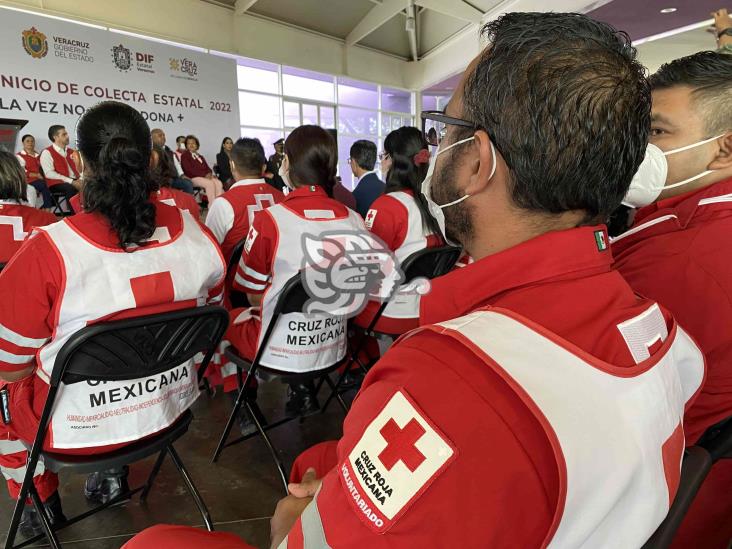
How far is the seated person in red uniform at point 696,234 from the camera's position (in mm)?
902

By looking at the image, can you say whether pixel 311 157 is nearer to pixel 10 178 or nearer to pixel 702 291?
pixel 10 178

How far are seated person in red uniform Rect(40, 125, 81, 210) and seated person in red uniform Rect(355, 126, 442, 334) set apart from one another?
585cm

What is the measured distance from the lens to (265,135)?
10320mm

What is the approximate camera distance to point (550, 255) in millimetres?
573

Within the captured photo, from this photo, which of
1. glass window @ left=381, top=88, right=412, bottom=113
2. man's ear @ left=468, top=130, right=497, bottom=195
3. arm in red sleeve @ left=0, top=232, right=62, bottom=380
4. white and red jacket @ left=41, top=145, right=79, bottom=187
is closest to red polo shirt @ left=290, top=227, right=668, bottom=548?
man's ear @ left=468, top=130, right=497, bottom=195

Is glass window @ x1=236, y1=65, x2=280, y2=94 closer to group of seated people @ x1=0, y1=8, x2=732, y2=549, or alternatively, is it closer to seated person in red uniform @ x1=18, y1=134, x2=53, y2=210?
seated person in red uniform @ x1=18, y1=134, x2=53, y2=210

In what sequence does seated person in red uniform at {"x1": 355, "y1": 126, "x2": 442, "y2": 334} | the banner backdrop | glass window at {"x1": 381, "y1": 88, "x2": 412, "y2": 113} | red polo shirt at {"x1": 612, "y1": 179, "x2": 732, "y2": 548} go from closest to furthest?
red polo shirt at {"x1": 612, "y1": 179, "x2": 732, "y2": 548} < seated person in red uniform at {"x1": 355, "y1": 126, "x2": 442, "y2": 334} < the banner backdrop < glass window at {"x1": 381, "y1": 88, "x2": 412, "y2": 113}

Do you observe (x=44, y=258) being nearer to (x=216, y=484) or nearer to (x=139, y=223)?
(x=139, y=223)

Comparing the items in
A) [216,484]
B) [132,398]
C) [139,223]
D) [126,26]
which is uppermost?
[126,26]

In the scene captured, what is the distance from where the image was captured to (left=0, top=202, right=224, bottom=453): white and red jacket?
3.77 feet

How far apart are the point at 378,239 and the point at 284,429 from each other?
105 centimetres

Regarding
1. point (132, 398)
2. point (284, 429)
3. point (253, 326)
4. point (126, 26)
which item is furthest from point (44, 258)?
point (126, 26)

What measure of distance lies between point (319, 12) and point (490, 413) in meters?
11.6

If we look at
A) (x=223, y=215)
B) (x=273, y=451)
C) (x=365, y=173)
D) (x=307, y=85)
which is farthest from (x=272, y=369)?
(x=307, y=85)
